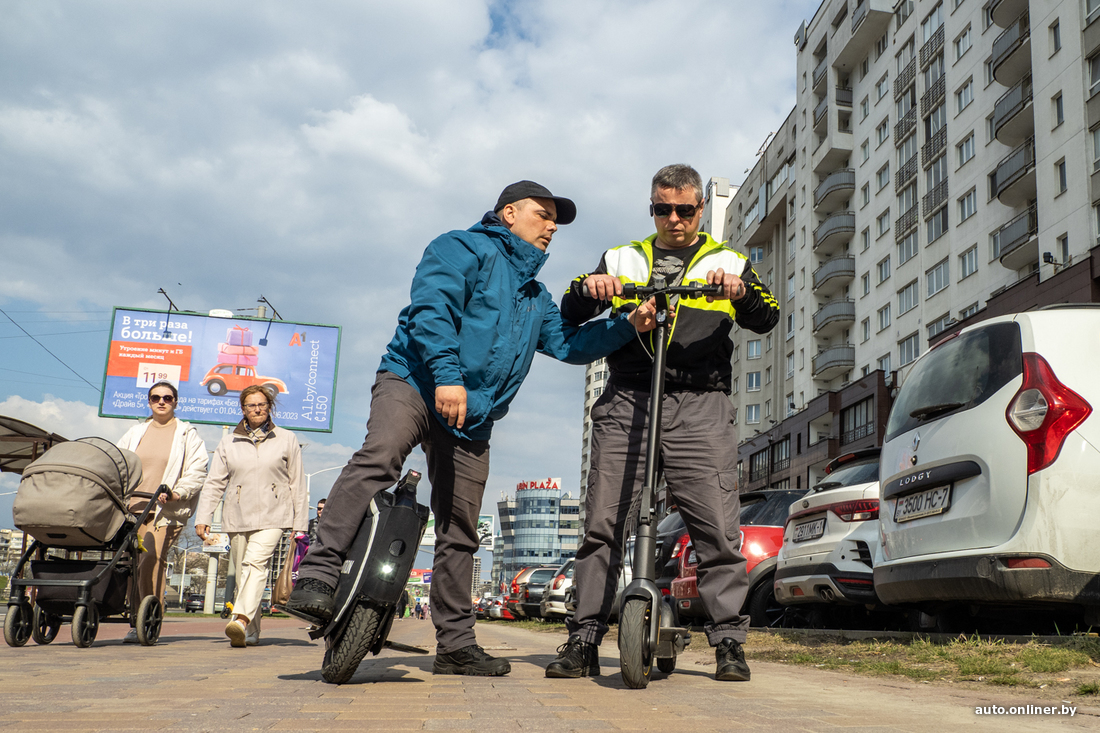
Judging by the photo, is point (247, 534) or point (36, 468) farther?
point (247, 534)

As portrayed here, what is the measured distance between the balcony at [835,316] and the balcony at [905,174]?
258 inches

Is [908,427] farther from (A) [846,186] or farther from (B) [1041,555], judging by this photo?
(A) [846,186]

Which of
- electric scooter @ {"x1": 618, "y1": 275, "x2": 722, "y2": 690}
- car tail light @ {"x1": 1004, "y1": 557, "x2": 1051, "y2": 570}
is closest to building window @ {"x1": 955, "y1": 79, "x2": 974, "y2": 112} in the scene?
car tail light @ {"x1": 1004, "y1": 557, "x2": 1051, "y2": 570}

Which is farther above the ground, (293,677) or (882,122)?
(882,122)

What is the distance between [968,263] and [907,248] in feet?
19.3

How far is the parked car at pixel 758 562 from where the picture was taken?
893 centimetres

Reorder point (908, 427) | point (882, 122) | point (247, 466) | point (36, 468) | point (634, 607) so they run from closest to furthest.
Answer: point (634, 607), point (908, 427), point (36, 468), point (247, 466), point (882, 122)

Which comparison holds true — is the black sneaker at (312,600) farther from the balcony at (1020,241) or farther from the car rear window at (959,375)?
the balcony at (1020,241)

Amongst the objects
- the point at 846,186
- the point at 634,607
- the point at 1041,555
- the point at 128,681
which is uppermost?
the point at 846,186

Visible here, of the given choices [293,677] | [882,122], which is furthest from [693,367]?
[882,122]

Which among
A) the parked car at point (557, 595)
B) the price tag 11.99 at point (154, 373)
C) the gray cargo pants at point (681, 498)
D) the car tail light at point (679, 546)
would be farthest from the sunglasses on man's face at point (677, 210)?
the price tag 11.99 at point (154, 373)

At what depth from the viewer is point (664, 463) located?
14.7 feet

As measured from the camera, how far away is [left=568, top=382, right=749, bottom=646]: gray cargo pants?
14.1 feet

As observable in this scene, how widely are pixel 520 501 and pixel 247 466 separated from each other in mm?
179870
